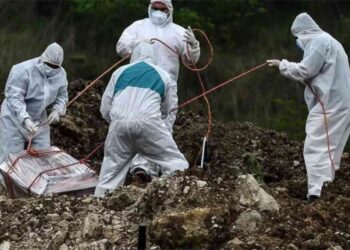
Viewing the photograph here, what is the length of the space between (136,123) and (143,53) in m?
0.76

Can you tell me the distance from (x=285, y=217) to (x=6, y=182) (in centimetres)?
313

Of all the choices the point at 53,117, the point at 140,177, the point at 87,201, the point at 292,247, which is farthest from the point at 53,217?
the point at 53,117

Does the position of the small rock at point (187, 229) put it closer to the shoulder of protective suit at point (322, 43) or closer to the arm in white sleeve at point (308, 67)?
the arm in white sleeve at point (308, 67)

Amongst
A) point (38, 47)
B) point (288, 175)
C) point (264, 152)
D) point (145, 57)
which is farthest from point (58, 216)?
point (38, 47)

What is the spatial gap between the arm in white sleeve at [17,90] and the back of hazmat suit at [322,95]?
233 cm

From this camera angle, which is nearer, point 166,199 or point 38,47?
point 166,199

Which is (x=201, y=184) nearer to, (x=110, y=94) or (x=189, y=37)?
(x=110, y=94)

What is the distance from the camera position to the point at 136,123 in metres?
9.17

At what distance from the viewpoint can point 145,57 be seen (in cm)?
962

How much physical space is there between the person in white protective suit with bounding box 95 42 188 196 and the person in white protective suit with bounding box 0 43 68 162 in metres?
1.11

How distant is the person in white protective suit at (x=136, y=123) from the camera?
9.20m

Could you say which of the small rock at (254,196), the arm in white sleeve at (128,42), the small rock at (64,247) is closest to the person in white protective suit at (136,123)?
the arm in white sleeve at (128,42)

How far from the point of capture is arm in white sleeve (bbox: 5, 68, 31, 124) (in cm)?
1037

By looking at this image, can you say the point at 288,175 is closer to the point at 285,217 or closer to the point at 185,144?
the point at 185,144
